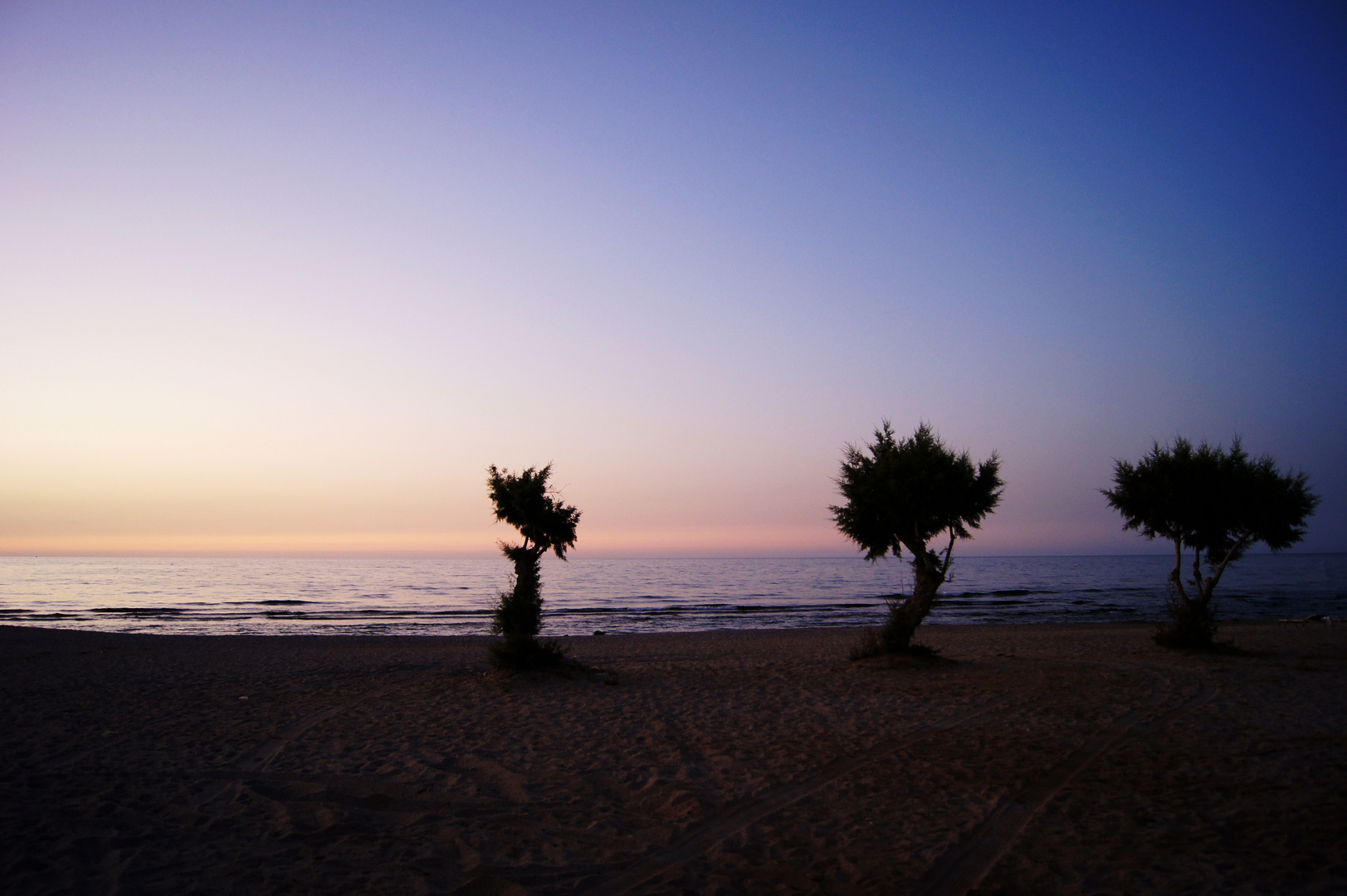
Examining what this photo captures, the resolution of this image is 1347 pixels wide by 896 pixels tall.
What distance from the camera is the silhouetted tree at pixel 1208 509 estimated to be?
59.8ft

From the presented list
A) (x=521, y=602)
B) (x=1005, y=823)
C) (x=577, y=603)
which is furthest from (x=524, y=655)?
(x=577, y=603)

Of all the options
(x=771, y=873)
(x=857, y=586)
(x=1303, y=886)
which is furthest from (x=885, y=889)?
(x=857, y=586)

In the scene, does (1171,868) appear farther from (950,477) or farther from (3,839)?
(950,477)

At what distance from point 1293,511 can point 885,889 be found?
65.6 feet

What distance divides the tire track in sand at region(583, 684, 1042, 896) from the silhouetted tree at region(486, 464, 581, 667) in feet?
25.1

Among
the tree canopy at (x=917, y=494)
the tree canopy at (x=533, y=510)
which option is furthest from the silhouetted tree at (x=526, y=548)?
the tree canopy at (x=917, y=494)

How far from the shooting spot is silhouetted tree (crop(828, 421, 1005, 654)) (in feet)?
53.7

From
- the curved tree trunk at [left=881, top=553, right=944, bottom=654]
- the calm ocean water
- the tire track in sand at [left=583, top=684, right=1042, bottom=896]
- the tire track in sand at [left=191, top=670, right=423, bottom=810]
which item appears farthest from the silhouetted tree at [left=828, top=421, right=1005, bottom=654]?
the calm ocean water

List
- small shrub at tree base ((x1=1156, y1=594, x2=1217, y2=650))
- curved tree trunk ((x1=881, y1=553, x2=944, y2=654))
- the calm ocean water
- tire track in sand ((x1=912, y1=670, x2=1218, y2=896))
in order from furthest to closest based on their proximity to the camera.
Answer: the calm ocean water < small shrub at tree base ((x1=1156, y1=594, x2=1217, y2=650)) < curved tree trunk ((x1=881, y1=553, x2=944, y2=654)) < tire track in sand ((x1=912, y1=670, x2=1218, y2=896))

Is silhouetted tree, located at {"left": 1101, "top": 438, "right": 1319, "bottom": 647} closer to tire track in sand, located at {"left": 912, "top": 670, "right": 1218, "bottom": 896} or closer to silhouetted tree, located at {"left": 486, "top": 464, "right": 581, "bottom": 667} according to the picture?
tire track in sand, located at {"left": 912, "top": 670, "right": 1218, "bottom": 896}

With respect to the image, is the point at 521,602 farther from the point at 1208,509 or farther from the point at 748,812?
the point at 1208,509

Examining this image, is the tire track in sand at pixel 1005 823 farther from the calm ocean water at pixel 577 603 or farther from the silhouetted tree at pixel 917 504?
the calm ocean water at pixel 577 603

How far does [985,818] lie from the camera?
21.5 ft

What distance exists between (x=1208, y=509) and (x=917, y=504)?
28.7 ft
